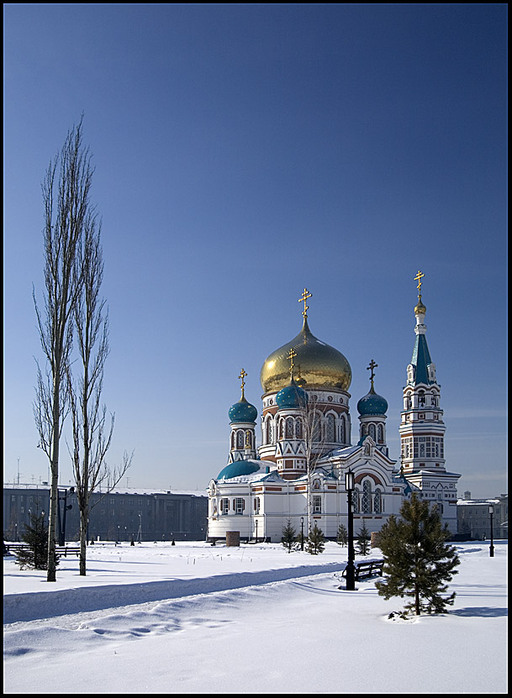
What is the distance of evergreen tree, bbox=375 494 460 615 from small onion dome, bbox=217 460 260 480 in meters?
45.8

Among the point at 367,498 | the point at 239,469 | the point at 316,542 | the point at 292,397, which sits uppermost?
the point at 292,397

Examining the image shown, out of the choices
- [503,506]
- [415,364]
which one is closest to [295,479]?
[415,364]

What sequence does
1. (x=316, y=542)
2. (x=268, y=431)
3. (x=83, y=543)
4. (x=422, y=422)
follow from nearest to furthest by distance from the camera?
(x=83, y=543) → (x=316, y=542) → (x=268, y=431) → (x=422, y=422)

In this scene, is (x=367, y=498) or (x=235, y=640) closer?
→ (x=235, y=640)

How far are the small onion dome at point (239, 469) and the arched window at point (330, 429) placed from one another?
22.2 ft

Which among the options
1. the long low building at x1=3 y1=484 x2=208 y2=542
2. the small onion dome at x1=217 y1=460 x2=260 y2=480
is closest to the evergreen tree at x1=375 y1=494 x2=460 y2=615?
the small onion dome at x1=217 y1=460 x2=260 y2=480

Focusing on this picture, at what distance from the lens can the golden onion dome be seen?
61.9 metres

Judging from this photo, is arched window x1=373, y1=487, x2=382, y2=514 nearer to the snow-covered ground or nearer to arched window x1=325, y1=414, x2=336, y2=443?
arched window x1=325, y1=414, x2=336, y2=443

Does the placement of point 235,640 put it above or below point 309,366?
below

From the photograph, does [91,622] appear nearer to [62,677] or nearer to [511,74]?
[62,677]

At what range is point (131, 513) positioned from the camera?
304 ft

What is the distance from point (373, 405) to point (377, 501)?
10794 mm

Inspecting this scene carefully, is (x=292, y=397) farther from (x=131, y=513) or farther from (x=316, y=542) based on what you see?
(x=131, y=513)

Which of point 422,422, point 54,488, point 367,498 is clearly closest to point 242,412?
point 367,498
